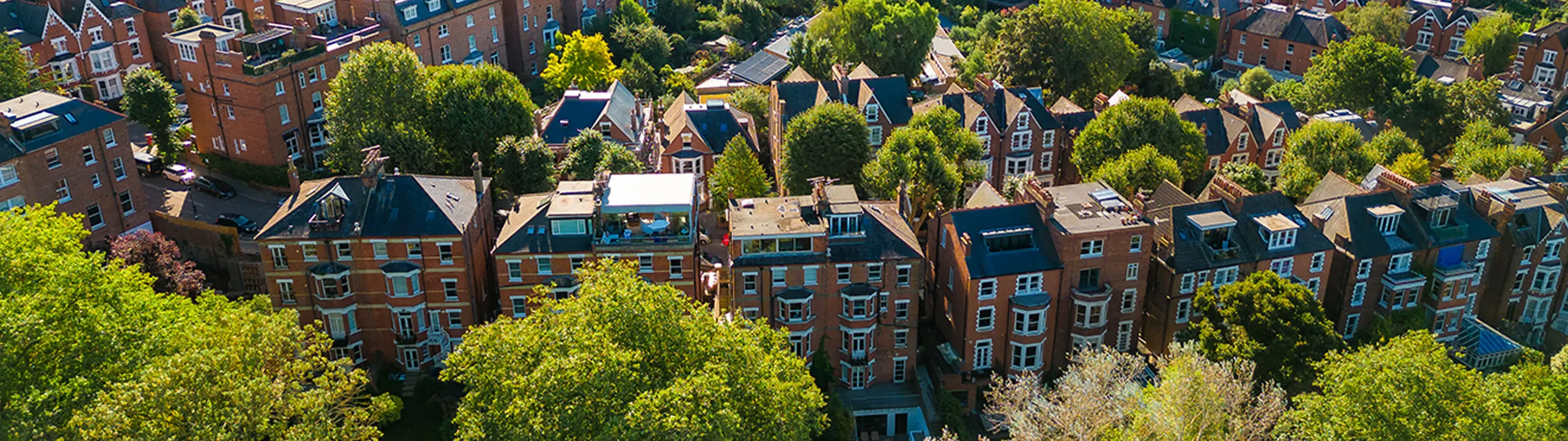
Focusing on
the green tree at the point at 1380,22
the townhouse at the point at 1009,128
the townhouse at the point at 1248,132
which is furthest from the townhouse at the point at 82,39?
the green tree at the point at 1380,22

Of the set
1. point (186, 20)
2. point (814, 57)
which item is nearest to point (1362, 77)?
point (814, 57)

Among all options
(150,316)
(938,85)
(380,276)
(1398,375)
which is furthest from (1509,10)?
(150,316)

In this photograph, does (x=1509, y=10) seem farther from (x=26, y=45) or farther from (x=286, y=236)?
(x=26, y=45)

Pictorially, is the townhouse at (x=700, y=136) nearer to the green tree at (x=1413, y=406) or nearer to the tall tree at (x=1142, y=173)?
the tall tree at (x=1142, y=173)

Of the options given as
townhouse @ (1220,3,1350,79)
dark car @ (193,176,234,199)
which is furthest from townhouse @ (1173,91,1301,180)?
dark car @ (193,176,234,199)

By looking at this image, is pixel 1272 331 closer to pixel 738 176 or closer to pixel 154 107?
pixel 738 176

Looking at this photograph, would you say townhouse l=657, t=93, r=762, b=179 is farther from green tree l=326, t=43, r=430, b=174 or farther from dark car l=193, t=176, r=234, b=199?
dark car l=193, t=176, r=234, b=199
